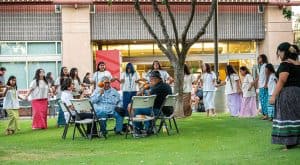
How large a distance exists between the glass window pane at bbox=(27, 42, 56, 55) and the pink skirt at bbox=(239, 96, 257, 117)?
42.9 feet

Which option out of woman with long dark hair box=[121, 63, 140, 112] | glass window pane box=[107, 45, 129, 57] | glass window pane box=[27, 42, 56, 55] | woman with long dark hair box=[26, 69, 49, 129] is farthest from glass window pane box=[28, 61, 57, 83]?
woman with long dark hair box=[121, 63, 140, 112]

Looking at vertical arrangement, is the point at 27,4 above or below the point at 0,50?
above

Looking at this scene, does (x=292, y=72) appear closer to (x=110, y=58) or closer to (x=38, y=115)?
(x=38, y=115)

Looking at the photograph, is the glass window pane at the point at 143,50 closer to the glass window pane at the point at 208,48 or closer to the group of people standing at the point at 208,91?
the glass window pane at the point at 208,48

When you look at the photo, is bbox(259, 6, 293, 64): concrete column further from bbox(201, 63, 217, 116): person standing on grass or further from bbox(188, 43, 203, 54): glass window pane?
bbox(201, 63, 217, 116): person standing on grass

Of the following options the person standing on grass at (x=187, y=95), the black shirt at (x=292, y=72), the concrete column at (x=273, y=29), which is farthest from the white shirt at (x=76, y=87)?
the concrete column at (x=273, y=29)

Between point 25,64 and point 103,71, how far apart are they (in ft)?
43.9

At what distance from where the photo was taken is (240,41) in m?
33.3

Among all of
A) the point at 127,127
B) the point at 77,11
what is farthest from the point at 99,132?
the point at 77,11

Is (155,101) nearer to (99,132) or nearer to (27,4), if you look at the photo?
(99,132)

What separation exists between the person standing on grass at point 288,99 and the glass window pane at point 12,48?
21.7m

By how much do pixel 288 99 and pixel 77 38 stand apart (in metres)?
20.6

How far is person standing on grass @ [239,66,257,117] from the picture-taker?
20500 millimetres

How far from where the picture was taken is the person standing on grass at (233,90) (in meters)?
21.3
